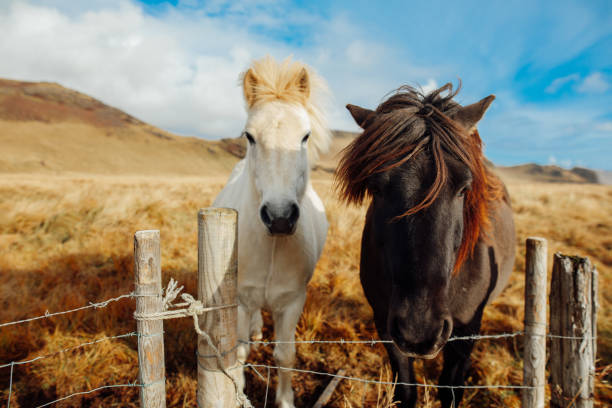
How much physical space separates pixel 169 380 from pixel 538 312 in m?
2.74

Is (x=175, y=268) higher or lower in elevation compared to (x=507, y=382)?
higher

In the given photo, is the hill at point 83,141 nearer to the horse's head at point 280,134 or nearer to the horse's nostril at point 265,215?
the horse's head at point 280,134

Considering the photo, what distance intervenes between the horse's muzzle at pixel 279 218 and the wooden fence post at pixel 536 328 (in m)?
1.45

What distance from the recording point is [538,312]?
1.78m

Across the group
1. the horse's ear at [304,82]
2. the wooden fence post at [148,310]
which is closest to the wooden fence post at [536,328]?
the horse's ear at [304,82]

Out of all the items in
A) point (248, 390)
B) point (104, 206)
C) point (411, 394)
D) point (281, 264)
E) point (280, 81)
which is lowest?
point (248, 390)

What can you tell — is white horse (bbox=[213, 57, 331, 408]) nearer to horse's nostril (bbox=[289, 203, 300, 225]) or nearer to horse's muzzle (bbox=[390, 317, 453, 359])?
horse's nostril (bbox=[289, 203, 300, 225])

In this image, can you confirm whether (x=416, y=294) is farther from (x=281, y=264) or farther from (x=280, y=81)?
(x=280, y=81)

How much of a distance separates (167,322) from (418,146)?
9.84ft

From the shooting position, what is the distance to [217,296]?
1287 mm

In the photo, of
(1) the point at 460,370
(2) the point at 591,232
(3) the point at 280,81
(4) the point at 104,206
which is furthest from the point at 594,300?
(4) the point at 104,206

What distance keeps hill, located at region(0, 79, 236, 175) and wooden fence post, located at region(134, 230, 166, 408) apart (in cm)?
5050

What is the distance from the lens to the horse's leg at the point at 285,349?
238cm

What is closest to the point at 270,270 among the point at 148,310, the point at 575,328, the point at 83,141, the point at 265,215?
the point at 265,215
